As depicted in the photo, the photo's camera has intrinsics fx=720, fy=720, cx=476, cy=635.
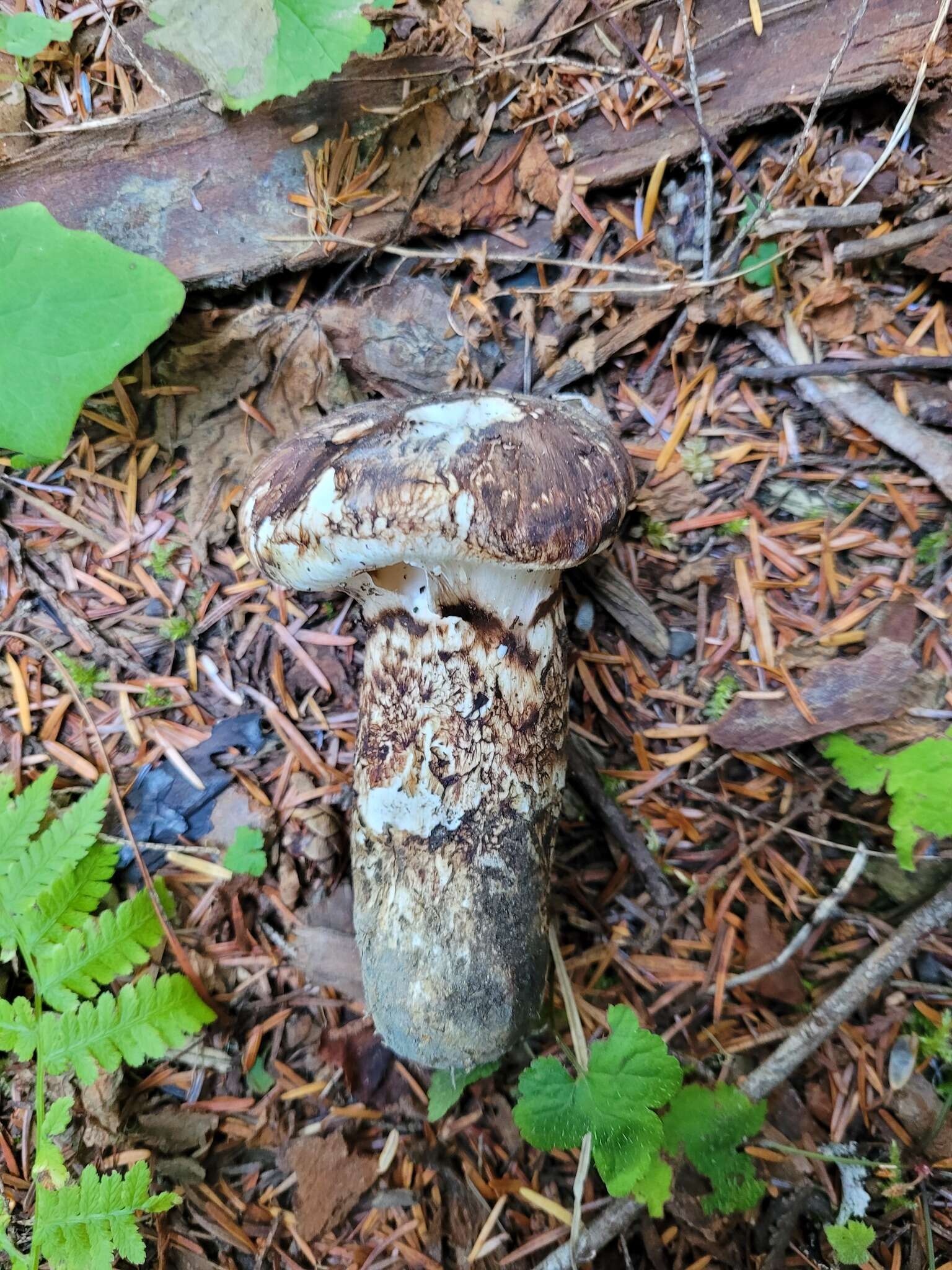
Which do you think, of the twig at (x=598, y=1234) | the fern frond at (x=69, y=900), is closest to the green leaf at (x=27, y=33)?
the fern frond at (x=69, y=900)

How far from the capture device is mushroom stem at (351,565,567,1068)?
168cm

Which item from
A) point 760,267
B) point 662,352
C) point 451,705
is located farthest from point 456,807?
point 760,267

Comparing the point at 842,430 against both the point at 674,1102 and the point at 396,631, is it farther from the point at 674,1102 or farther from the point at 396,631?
the point at 674,1102

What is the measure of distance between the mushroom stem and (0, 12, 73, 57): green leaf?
171 cm

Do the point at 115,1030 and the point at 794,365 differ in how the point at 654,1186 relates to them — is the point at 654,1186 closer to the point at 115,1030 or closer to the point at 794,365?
the point at 115,1030

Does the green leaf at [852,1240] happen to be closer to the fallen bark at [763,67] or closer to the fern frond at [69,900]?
the fern frond at [69,900]

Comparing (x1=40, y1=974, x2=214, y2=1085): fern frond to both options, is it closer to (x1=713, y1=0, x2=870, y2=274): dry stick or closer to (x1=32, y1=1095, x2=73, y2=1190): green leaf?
(x1=32, y1=1095, x2=73, y2=1190): green leaf

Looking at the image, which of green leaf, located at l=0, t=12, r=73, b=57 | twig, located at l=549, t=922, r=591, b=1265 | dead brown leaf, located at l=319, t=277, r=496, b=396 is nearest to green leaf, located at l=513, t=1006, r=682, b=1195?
twig, located at l=549, t=922, r=591, b=1265

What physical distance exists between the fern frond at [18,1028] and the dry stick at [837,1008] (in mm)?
1369

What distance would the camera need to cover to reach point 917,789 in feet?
5.52

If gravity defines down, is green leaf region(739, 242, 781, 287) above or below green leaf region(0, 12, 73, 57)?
below

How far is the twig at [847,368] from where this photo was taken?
1.87m

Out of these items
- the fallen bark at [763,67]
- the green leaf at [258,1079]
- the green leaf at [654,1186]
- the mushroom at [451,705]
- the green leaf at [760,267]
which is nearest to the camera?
the mushroom at [451,705]

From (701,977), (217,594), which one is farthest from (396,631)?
(701,977)
